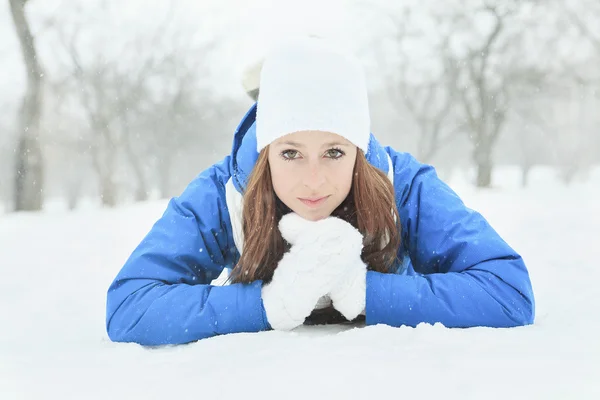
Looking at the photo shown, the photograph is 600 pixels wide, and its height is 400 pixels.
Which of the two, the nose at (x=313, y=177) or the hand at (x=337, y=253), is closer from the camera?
the hand at (x=337, y=253)

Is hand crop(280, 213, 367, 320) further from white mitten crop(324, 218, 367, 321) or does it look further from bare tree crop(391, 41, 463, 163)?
bare tree crop(391, 41, 463, 163)

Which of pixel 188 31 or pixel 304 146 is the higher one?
pixel 188 31

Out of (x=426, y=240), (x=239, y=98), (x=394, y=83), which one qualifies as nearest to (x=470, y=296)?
(x=426, y=240)

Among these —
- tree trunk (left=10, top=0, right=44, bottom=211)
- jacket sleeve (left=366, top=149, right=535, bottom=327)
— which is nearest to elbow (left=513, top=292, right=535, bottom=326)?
jacket sleeve (left=366, top=149, right=535, bottom=327)

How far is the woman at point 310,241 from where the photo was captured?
1.56 metres

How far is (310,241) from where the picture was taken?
4.92ft

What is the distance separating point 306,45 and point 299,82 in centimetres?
14

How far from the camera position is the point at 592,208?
29.7 feet

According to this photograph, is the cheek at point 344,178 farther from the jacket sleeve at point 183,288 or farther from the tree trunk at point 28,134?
the tree trunk at point 28,134

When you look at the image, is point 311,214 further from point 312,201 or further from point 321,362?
point 321,362

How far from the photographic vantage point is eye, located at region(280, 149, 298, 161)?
1.65 meters

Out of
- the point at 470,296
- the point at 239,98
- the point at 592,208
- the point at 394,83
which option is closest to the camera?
the point at 470,296

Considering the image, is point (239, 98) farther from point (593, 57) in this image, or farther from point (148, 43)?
point (593, 57)

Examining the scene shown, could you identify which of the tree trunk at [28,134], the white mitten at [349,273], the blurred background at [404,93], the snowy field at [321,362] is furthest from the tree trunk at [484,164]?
the white mitten at [349,273]
